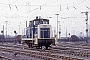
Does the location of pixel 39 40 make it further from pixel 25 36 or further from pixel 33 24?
pixel 25 36

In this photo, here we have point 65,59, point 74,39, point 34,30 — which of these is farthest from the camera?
point 74,39

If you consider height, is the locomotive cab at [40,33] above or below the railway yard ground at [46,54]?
above

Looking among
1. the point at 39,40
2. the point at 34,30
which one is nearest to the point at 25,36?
the point at 34,30

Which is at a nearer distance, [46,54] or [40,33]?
[46,54]

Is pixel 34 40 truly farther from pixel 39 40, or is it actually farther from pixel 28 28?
pixel 28 28

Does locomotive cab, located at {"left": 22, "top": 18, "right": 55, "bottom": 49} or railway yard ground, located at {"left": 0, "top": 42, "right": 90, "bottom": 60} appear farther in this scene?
locomotive cab, located at {"left": 22, "top": 18, "right": 55, "bottom": 49}

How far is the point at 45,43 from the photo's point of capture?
100 feet

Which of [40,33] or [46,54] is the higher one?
[40,33]

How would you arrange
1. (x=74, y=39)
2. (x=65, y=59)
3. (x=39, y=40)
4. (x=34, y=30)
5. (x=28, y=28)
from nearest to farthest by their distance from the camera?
(x=65, y=59)
(x=39, y=40)
(x=34, y=30)
(x=28, y=28)
(x=74, y=39)

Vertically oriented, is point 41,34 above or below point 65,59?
above

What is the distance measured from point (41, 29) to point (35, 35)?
1.02 metres

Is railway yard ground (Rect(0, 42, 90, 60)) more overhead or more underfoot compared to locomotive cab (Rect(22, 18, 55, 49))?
more underfoot

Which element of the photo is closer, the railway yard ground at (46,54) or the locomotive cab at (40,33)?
the railway yard ground at (46,54)

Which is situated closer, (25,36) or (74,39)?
(25,36)
